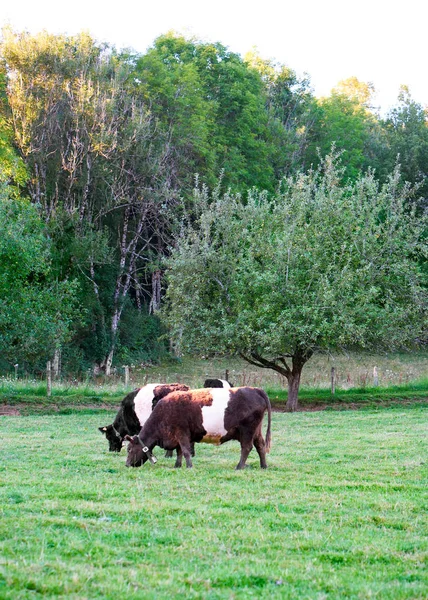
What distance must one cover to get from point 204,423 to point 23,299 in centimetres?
2014

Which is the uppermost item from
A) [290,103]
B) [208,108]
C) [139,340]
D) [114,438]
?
[290,103]

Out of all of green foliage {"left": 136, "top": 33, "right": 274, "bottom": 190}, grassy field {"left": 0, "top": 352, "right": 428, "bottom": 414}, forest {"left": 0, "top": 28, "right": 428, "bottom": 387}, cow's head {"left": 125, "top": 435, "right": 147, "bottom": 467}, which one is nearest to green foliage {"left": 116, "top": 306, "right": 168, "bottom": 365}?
forest {"left": 0, "top": 28, "right": 428, "bottom": 387}

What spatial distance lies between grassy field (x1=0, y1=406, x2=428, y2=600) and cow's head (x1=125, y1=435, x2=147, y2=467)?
1.23 feet

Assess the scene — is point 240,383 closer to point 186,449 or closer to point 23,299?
point 23,299

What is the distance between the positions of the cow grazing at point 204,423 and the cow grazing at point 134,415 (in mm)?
2324

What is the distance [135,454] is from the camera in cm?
1436

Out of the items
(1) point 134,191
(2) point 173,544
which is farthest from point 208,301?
(2) point 173,544

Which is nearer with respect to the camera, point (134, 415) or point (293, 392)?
point (134, 415)

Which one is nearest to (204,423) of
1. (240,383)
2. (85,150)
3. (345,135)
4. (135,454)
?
(135,454)

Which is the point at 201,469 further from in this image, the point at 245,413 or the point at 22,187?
the point at 22,187

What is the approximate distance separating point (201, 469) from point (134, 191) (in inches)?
1301

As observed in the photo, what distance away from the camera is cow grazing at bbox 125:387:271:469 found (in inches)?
552

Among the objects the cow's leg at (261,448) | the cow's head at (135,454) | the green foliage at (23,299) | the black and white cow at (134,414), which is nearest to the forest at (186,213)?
the green foliage at (23,299)

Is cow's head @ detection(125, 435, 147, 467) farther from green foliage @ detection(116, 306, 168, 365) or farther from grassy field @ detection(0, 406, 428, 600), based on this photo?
green foliage @ detection(116, 306, 168, 365)
